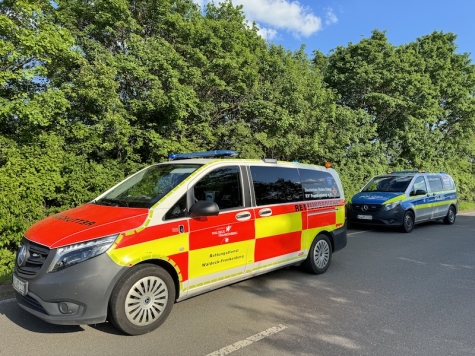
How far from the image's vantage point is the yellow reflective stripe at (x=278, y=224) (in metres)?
4.69

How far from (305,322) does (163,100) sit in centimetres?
718

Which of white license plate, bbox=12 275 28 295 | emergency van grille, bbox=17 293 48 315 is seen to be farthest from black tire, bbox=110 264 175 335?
white license plate, bbox=12 275 28 295

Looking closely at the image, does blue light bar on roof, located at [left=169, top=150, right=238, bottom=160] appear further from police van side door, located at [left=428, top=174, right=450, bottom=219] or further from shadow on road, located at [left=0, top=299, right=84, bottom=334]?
police van side door, located at [left=428, top=174, right=450, bottom=219]

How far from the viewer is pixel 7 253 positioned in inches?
248

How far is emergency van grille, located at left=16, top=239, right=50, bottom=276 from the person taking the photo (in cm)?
332

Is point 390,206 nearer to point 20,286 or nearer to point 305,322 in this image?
point 305,322

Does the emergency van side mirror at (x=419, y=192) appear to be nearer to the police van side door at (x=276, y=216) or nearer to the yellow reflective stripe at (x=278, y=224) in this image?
the police van side door at (x=276, y=216)

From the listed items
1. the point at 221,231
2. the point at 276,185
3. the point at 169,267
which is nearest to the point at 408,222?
the point at 276,185

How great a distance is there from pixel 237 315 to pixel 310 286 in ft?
5.23

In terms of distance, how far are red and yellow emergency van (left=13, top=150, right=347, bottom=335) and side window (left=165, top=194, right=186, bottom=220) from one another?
0.01 meters

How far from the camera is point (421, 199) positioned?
1106 centimetres

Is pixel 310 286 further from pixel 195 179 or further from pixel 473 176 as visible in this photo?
pixel 473 176

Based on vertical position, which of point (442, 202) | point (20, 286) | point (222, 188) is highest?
point (222, 188)

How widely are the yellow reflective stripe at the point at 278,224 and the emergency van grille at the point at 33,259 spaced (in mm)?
2545
